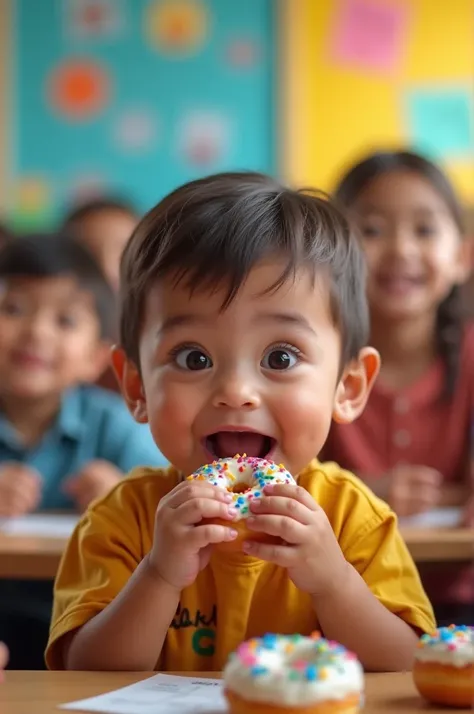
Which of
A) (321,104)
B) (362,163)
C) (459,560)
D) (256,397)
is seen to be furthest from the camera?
(321,104)

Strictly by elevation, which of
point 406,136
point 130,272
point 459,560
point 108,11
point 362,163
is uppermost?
point 108,11

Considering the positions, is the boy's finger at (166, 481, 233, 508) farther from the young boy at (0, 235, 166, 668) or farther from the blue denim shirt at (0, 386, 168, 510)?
the blue denim shirt at (0, 386, 168, 510)

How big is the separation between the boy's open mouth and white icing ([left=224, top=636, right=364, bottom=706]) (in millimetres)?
407

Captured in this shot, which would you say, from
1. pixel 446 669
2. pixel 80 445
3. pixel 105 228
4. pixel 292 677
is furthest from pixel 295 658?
pixel 105 228

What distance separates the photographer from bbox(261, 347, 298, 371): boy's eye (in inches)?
48.9

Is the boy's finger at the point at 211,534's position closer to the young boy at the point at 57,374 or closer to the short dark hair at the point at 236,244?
the short dark hair at the point at 236,244

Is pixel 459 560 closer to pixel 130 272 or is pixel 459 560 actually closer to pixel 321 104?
pixel 130 272

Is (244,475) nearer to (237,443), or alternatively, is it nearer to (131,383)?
(237,443)

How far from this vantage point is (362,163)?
2811mm

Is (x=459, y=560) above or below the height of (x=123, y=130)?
below

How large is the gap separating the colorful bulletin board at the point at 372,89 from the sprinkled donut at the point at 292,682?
199 inches

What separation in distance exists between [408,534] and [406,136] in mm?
4436

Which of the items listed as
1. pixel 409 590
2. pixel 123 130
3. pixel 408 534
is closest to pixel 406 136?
pixel 123 130

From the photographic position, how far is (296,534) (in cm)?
106
